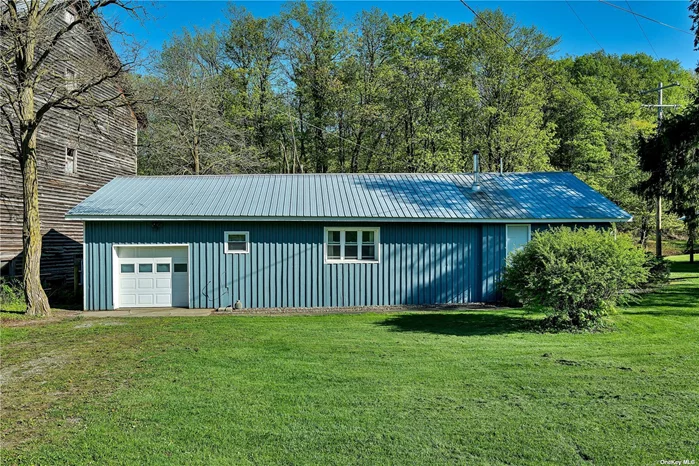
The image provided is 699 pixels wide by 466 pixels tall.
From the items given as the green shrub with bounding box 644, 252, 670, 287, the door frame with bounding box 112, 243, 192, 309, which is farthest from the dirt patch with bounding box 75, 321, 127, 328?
the green shrub with bounding box 644, 252, 670, 287

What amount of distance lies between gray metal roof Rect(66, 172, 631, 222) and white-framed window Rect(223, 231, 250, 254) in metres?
0.53

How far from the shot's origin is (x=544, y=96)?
2780 centimetres

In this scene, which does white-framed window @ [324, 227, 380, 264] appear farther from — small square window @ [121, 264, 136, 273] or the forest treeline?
the forest treeline

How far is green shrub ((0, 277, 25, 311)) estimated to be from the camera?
12661 millimetres

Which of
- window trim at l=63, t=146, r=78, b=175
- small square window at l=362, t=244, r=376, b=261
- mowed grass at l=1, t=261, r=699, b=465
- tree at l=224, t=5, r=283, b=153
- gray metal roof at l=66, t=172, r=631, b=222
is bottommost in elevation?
mowed grass at l=1, t=261, r=699, b=465

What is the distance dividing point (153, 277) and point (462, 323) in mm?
8953

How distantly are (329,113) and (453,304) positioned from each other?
19360 millimetres

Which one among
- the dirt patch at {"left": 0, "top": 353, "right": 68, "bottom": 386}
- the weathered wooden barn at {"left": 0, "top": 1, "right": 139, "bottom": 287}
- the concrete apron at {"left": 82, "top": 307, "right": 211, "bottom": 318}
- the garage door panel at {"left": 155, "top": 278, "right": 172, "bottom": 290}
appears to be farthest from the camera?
the weathered wooden barn at {"left": 0, "top": 1, "right": 139, "bottom": 287}

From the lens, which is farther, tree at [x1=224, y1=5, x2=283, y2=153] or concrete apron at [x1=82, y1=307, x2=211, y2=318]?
tree at [x1=224, y1=5, x2=283, y2=153]

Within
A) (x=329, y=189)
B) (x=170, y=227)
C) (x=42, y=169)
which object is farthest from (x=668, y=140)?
(x=42, y=169)

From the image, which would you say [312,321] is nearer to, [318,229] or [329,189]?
[318,229]

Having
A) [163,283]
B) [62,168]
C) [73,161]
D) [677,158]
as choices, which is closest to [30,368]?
[163,283]

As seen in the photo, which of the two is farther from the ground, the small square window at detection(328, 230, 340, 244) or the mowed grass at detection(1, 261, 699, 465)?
the small square window at detection(328, 230, 340, 244)

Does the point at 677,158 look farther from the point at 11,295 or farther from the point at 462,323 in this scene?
the point at 11,295
